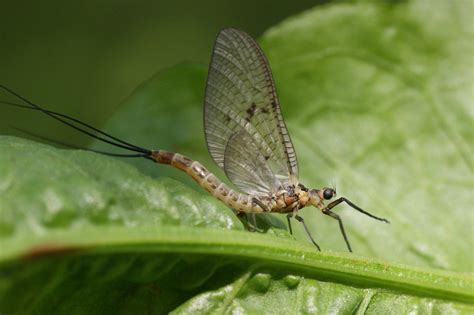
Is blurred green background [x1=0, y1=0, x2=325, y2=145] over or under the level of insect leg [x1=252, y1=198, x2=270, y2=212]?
under

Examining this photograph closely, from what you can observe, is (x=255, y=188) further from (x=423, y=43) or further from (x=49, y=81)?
(x=49, y=81)

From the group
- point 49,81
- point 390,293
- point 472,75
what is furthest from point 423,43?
point 49,81

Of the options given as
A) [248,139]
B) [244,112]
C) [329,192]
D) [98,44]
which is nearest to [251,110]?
[244,112]

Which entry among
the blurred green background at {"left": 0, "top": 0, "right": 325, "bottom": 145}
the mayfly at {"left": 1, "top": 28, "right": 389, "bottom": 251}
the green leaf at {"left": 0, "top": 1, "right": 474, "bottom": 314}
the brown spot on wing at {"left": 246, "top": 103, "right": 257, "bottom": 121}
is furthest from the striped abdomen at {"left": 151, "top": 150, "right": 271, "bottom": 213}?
the blurred green background at {"left": 0, "top": 0, "right": 325, "bottom": 145}

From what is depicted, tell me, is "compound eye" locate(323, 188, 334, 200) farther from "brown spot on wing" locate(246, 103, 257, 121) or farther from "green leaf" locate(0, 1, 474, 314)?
"brown spot on wing" locate(246, 103, 257, 121)

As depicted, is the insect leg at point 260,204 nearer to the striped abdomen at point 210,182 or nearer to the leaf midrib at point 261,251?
the striped abdomen at point 210,182

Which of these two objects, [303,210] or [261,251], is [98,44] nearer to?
[303,210]

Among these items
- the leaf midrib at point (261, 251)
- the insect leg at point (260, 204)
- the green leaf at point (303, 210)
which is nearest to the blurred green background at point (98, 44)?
the green leaf at point (303, 210)
